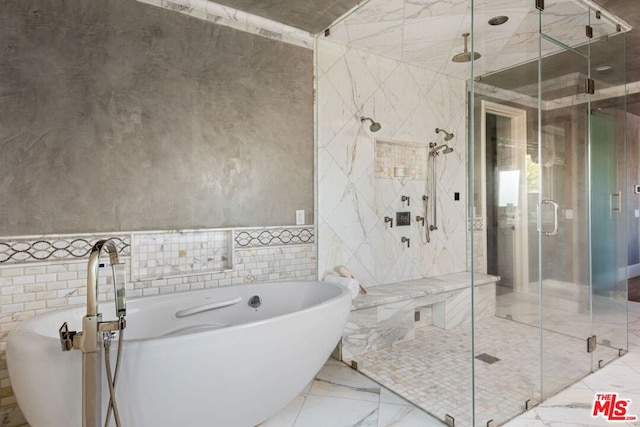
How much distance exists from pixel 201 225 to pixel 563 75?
2.84m

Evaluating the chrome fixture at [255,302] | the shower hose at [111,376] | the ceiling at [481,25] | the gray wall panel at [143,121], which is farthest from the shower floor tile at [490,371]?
the ceiling at [481,25]

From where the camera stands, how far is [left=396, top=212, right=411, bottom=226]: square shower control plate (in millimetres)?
3635

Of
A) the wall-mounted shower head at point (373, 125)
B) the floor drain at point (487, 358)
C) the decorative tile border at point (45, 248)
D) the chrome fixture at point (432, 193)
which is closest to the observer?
the decorative tile border at point (45, 248)

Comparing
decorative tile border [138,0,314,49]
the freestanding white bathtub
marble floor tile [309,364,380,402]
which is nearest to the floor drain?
marble floor tile [309,364,380,402]

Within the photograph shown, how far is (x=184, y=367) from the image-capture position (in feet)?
4.78

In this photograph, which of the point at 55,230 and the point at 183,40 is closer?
the point at 55,230

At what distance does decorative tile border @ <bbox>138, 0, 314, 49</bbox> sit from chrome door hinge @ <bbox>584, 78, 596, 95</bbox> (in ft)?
7.21

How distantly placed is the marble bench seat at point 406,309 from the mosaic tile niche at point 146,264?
0.54 m

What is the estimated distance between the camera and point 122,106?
227 cm

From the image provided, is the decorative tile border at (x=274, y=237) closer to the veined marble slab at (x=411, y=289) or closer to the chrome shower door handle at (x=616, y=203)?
the veined marble slab at (x=411, y=289)

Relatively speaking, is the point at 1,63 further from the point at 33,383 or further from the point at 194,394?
the point at 194,394

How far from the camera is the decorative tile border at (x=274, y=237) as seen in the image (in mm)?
2705

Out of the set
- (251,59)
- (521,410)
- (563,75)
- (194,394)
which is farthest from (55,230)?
(563,75)

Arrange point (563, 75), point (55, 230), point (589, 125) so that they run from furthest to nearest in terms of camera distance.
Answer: point (589, 125), point (563, 75), point (55, 230)
